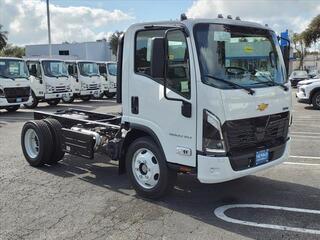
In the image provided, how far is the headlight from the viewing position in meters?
5.35

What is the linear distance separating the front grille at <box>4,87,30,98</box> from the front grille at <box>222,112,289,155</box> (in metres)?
14.3

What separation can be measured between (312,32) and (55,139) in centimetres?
4678

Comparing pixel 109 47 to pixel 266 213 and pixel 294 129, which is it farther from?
A: pixel 266 213

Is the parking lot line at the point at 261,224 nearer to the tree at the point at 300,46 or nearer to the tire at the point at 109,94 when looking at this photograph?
the tire at the point at 109,94

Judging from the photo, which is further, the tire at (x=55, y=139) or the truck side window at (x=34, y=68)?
the truck side window at (x=34, y=68)

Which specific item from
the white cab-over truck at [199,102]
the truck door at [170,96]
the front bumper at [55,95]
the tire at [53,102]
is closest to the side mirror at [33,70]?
the front bumper at [55,95]

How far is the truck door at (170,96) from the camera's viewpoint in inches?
218

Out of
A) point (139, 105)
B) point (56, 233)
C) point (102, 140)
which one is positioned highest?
point (139, 105)

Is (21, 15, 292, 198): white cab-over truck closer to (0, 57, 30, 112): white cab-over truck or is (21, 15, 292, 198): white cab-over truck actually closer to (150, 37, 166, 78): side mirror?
(150, 37, 166, 78): side mirror

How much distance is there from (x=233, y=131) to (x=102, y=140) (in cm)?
258

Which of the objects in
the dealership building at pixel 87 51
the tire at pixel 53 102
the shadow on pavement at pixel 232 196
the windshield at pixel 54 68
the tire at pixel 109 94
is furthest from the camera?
the dealership building at pixel 87 51

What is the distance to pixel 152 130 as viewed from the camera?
6.07 m

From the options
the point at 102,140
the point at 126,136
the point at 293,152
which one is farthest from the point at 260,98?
the point at 293,152

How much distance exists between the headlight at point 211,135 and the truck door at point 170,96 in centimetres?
16
